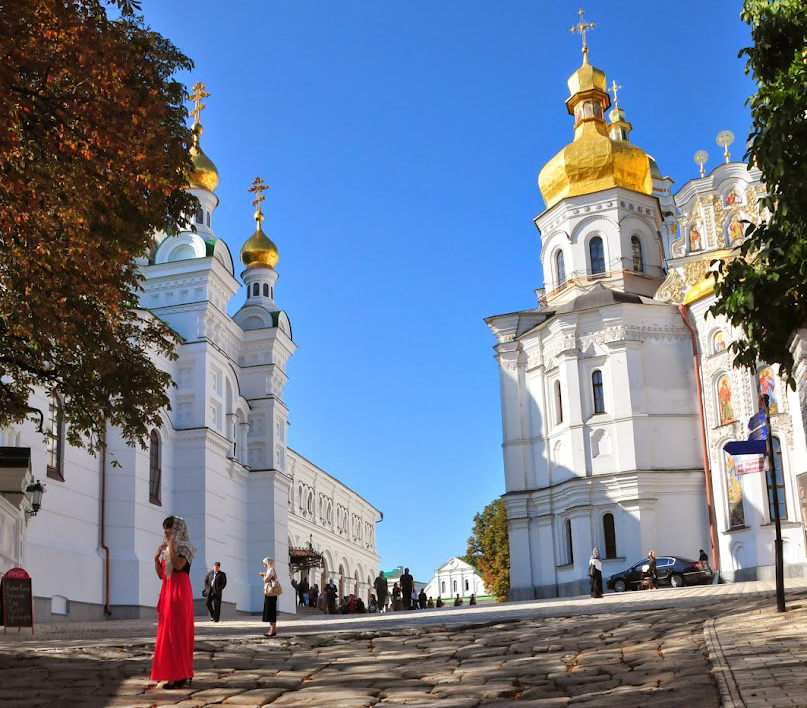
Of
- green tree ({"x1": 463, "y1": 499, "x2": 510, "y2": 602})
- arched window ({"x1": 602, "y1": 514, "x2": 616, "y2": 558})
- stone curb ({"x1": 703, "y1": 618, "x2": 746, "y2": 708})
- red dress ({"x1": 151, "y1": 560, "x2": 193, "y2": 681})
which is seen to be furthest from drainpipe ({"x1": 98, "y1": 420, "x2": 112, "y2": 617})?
green tree ({"x1": 463, "y1": 499, "x2": 510, "y2": 602})

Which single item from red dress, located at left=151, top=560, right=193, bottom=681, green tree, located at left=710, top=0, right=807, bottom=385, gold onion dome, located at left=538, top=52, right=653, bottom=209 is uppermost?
gold onion dome, located at left=538, top=52, right=653, bottom=209

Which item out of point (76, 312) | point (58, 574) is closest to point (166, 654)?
point (76, 312)

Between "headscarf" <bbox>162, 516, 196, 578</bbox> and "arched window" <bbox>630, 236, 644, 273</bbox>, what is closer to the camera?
"headscarf" <bbox>162, 516, 196, 578</bbox>

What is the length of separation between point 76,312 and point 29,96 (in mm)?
2796

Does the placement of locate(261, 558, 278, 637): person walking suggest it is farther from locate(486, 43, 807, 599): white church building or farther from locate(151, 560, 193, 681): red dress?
locate(486, 43, 807, 599): white church building

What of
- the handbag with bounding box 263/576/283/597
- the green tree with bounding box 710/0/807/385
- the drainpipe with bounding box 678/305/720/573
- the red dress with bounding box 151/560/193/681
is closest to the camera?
the red dress with bounding box 151/560/193/681

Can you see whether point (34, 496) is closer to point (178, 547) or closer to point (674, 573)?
point (178, 547)

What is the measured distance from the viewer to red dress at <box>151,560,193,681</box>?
28.0 feet

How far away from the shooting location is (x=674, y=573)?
32375 millimetres

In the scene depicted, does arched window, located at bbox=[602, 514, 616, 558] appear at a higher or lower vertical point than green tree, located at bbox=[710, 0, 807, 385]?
lower

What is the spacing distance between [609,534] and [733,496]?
4634mm

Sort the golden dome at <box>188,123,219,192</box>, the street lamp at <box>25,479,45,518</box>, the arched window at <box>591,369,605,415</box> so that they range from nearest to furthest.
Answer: the street lamp at <box>25,479,45,518</box> → the arched window at <box>591,369,605,415</box> → the golden dome at <box>188,123,219,192</box>

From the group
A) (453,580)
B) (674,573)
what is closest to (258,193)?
(674,573)

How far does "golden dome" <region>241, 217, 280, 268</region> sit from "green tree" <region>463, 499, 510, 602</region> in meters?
16.8
